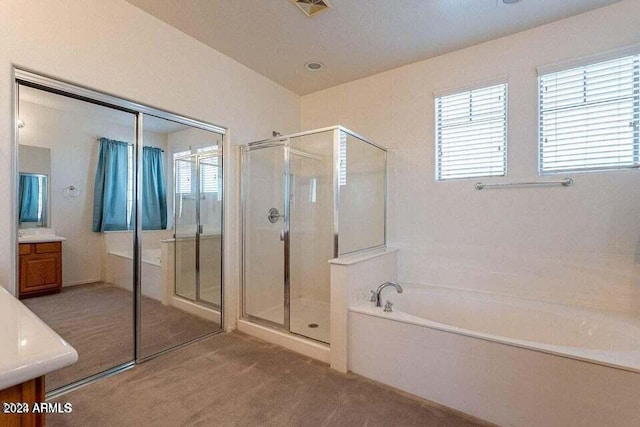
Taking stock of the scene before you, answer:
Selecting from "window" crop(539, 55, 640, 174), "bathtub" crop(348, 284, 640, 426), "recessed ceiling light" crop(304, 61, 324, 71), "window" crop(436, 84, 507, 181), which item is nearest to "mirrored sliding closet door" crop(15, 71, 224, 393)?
"recessed ceiling light" crop(304, 61, 324, 71)

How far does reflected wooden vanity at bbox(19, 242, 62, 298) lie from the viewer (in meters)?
1.82

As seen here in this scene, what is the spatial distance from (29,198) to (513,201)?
349cm

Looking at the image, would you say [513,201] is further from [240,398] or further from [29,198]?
[29,198]

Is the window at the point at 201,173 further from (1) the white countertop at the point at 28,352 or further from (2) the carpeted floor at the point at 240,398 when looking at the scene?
(1) the white countertop at the point at 28,352

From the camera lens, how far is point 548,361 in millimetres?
1521

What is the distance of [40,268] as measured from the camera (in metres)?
1.92

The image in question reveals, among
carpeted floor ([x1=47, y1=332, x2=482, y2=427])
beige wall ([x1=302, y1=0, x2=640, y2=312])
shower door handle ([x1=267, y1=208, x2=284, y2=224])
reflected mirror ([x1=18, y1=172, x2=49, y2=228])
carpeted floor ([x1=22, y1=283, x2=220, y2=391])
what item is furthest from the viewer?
shower door handle ([x1=267, y1=208, x2=284, y2=224])

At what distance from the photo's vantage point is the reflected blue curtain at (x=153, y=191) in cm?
239

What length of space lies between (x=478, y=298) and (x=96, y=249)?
310cm

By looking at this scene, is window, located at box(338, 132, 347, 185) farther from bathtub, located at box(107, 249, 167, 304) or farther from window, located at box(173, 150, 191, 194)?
bathtub, located at box(107, 249, 167, 304)

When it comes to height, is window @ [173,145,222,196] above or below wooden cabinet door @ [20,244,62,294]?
above

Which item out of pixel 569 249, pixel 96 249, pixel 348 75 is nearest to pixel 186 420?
pixel 96 249

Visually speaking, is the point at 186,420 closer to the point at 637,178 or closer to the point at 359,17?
the point at 359,17

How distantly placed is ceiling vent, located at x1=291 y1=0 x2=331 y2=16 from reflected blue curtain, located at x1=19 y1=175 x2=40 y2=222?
209 cm
